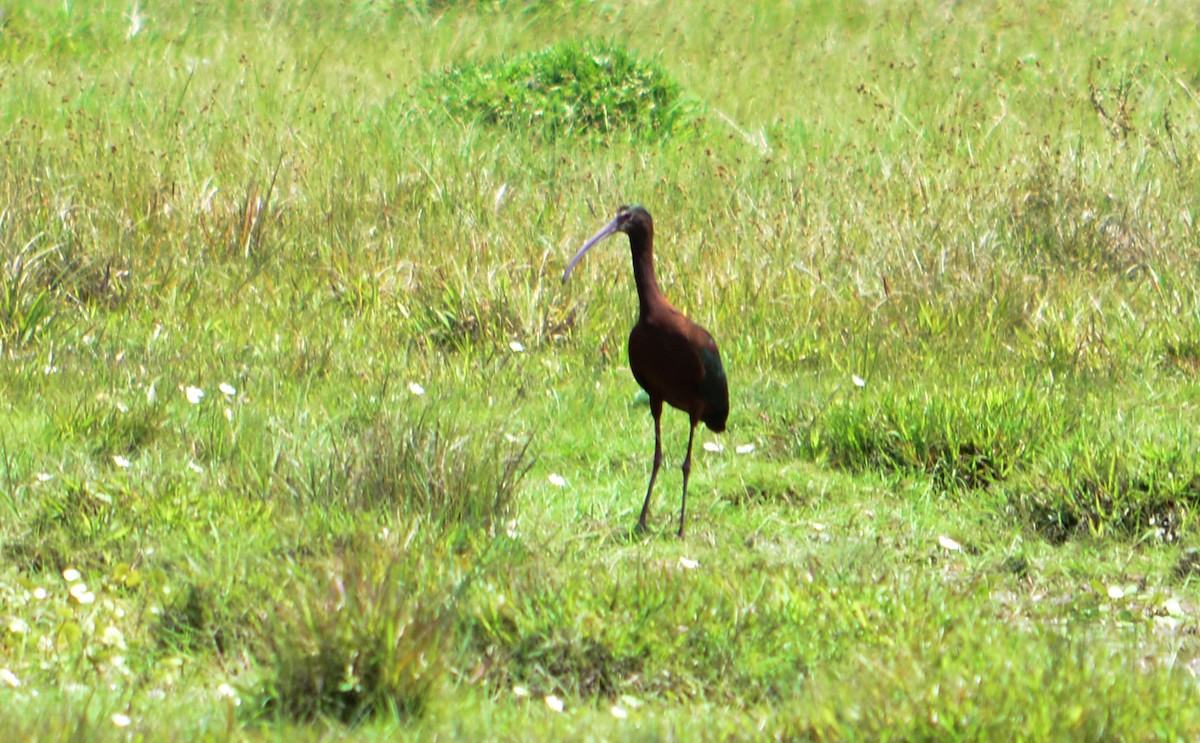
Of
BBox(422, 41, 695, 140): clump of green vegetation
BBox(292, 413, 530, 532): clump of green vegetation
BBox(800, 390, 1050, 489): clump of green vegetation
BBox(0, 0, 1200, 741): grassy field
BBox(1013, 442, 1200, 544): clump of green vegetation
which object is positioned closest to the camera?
BBox(0, 0, 1200, 741): grassy field

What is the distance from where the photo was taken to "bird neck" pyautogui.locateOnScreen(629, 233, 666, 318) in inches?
177

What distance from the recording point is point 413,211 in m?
7.56

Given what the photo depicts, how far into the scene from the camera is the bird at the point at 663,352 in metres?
4.44

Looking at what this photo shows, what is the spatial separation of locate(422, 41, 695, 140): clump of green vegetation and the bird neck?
16.2ft

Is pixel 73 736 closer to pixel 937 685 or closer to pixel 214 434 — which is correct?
Answer: pixel 937 685

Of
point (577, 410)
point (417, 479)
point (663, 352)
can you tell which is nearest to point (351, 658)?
point (417, 479)

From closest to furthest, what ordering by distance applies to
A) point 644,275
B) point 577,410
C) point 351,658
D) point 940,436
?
point 351,658
point 644,275
point 940,436
point 577,410

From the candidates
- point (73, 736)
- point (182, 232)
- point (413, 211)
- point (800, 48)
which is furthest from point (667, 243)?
point (800, 48)

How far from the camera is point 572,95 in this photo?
387 inches

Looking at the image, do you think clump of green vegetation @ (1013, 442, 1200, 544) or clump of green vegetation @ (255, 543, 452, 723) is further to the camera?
clump of green vegetation @ (1013, 442, 1200, 544)

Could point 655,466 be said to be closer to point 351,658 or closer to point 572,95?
point 351,658

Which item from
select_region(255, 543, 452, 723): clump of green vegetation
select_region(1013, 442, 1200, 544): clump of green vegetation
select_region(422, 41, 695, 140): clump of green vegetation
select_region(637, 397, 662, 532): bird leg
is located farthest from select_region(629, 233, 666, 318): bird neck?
select_region(422, 41, 695, 140): clump of green vegetation

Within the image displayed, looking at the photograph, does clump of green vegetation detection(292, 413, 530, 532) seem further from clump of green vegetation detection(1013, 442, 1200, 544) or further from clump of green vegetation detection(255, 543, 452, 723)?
clump of green vegetation detection(1013, 442, 1200, 544)

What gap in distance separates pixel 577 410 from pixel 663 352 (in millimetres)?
1048
